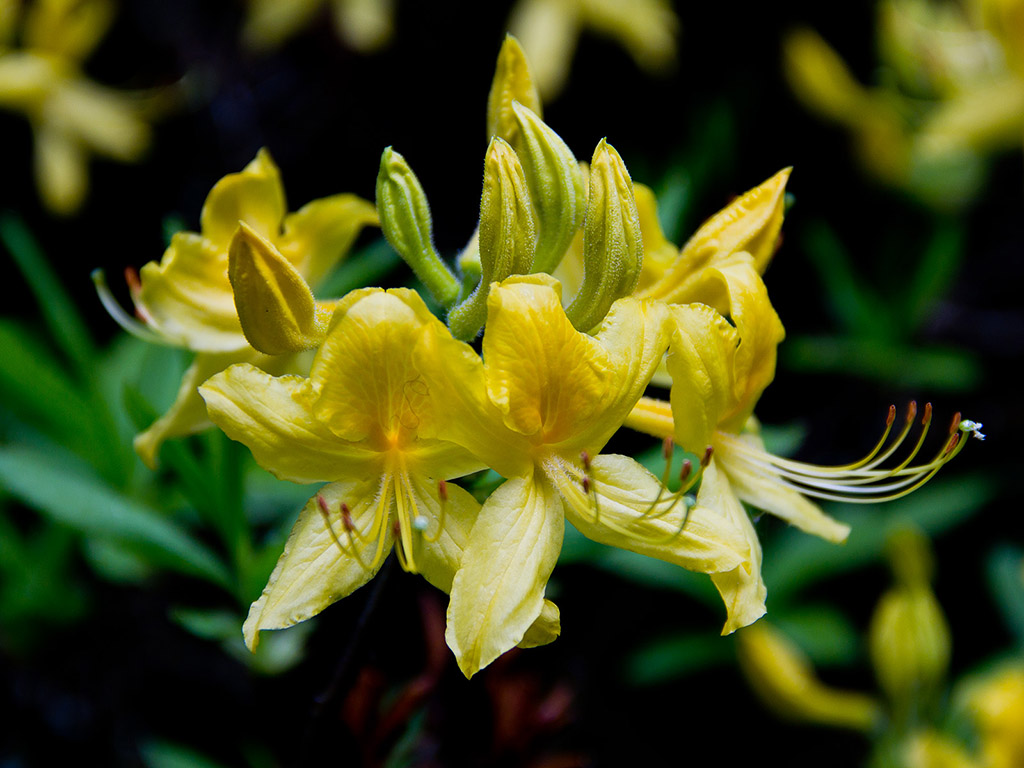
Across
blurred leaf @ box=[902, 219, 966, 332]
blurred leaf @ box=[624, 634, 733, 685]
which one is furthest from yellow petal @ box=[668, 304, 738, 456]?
blurred leaf @ box=[902, 219, 966, 332]

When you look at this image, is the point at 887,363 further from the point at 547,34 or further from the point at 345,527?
the point at 345,527

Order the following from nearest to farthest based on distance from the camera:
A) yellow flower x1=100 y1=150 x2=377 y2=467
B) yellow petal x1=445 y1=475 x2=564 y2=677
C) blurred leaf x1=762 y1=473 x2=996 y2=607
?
yellow petal x1=445 y1=475 x2=564 y2=677, yellow flower x1=100 y1=150 x2=377 y2=467, blurred leaf x1=762 y1=473 x2=996 y2=607

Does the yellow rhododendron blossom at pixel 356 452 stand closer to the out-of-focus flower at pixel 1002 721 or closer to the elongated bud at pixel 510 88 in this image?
the elongated bud at pixel 510 88

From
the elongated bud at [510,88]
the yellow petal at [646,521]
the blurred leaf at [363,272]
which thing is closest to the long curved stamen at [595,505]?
the yellow petal at [646,521]

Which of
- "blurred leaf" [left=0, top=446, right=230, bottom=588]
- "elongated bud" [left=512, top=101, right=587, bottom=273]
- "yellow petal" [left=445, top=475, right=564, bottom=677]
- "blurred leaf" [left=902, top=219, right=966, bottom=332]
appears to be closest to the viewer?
"yellow petal" [left=445, top=475, right=564, bottom=677]

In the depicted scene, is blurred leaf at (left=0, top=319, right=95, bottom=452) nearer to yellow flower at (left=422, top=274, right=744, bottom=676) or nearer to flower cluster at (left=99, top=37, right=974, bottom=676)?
flower cluster at (left=99, top=37, right=974, bottom=676)

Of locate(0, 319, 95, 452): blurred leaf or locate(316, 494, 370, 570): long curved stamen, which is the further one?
locate(0, 319, 95, 452): blurred leaf

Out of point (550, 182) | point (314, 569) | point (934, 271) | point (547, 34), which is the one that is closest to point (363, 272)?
point (550, 182)
